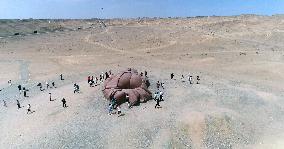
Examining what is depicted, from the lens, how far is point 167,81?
1843 inches

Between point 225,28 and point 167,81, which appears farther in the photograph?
point 225,28

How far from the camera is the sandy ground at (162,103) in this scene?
97.3ft

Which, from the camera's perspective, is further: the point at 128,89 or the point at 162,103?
the point at 128,89

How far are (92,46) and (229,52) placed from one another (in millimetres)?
34346

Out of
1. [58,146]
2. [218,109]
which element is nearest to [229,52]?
[218,109]

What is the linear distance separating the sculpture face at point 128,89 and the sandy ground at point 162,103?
1.16 metres

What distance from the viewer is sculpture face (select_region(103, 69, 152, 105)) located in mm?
36250

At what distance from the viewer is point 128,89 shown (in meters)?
37.7

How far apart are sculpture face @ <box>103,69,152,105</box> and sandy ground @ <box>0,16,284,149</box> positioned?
1155mm

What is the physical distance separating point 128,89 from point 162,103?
165 inches

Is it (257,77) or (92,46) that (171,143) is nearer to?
(257,77)

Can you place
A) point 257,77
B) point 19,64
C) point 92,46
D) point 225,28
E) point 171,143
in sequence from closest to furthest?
point 171,143 < point 257,77 < point 19,64 < point 92,46 < point 225,28

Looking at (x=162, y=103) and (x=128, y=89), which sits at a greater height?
(x=128, y=89)

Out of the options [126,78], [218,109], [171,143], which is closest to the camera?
[171,143]
